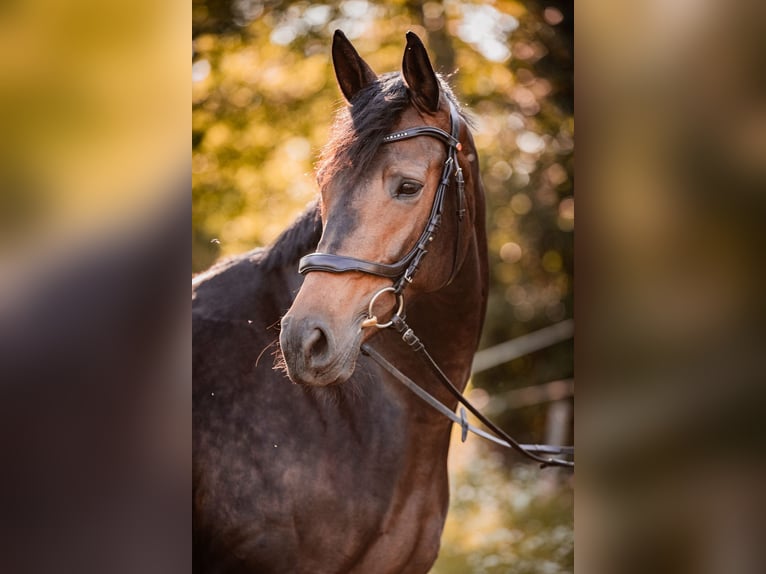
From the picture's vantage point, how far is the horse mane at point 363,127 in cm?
210

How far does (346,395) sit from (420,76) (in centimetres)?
112

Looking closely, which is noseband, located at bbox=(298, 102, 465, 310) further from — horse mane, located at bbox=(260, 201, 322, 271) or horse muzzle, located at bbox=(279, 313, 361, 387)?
horse mane, located at bbox=(260, 201, 322, 271)

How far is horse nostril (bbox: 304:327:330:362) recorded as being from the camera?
1953 millimetres

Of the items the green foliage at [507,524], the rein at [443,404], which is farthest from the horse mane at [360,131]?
the green foliage at [507,524]

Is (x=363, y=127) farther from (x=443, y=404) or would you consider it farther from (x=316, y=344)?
(x=443, y=404)

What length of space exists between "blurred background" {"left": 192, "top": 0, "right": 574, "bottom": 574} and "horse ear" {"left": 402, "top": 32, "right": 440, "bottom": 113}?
1.57 ft

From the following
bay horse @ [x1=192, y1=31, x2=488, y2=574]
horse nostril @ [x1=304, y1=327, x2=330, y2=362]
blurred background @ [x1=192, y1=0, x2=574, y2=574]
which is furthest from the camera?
blurred background @ [x1=192, y1=0, x2=574, y2=574]

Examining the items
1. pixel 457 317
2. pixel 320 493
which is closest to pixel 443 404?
pixel 457 317

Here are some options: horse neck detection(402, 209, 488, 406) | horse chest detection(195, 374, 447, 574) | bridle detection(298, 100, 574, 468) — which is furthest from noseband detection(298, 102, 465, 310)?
horse chest detection(195, 374, 447, 574)

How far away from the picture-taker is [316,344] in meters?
2.00
